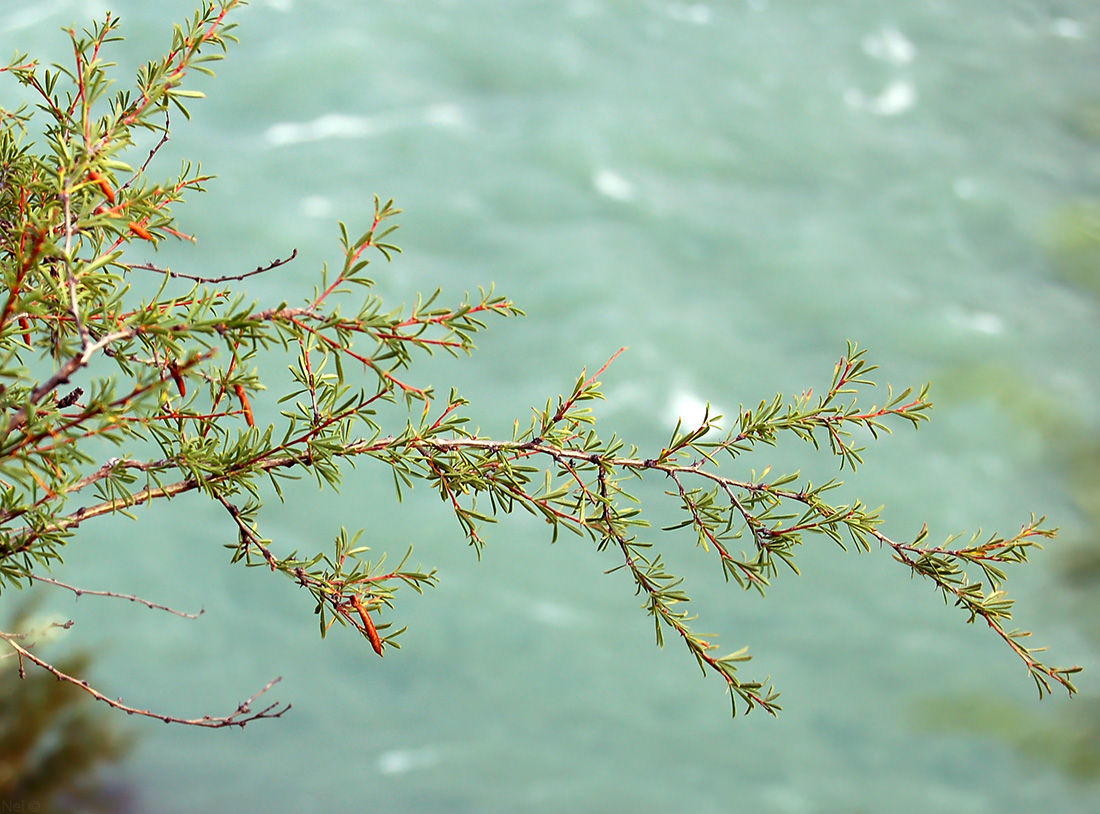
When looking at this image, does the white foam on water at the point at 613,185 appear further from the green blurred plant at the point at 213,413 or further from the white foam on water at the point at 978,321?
the green blurred plant at the point at 213,413

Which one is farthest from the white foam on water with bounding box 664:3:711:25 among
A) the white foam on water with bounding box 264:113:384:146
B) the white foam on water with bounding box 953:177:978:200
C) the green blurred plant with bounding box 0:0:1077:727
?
the green blurred plant with bounding box 0:0:1077:727

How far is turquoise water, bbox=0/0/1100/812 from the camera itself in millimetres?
4066

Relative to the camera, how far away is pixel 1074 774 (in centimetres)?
404

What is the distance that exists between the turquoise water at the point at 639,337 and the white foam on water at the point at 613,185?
0.05 meters

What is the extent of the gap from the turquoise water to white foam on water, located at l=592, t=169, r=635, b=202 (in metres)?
0.05

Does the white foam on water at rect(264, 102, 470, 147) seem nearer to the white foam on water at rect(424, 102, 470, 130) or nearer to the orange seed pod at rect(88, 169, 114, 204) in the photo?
the white foam on water at rect(424, 102, 470, 130)

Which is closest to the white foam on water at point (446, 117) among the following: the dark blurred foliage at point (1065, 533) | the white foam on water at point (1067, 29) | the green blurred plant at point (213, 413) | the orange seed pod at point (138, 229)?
the dark blurred foliage at point (1065, 533)

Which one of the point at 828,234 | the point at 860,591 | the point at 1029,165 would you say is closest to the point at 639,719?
the point at 860,591

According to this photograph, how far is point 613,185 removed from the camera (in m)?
6.00

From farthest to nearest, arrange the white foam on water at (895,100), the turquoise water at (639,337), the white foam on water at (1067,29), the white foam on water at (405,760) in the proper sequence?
the white foam on water at (1067,29), the white foam on water at (895,100), the turquoise water at (639,337), the white foam on water at (405,760)

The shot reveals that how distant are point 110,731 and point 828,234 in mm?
4340

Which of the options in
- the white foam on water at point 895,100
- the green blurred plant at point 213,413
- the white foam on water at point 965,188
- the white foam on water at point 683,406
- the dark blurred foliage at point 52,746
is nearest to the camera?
the green blurred plant at point 213,413

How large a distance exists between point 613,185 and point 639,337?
1.10 m

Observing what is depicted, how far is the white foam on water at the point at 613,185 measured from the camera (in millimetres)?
5957
